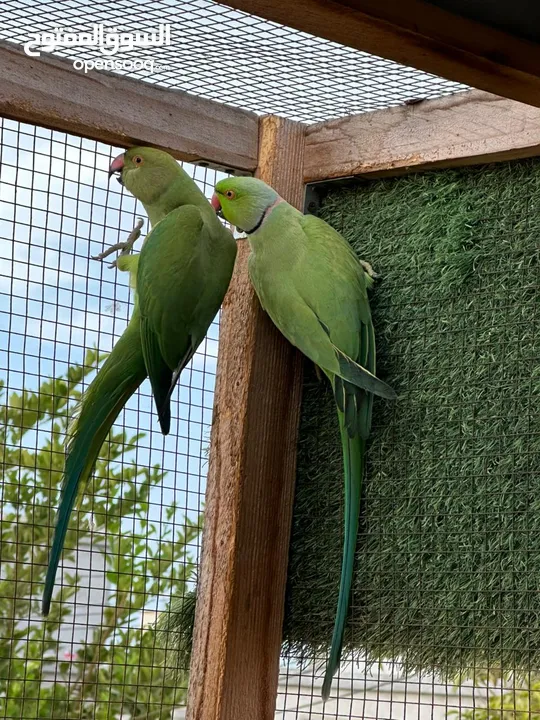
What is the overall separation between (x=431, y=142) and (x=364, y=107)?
122 millimetres

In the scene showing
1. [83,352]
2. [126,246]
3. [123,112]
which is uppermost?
[123,112]

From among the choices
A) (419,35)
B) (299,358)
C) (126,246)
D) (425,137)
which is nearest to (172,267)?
(126,246)

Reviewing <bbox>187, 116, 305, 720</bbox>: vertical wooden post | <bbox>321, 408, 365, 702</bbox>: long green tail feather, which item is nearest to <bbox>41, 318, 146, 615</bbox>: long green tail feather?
<bbox>187, 116, 305, 720</bbox>: vertical wooden post

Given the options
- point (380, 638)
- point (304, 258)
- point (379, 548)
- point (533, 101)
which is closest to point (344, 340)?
point (304, 258)

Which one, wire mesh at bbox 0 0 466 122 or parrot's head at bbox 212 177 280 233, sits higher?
wire mesh at bbox 0 0 466 122

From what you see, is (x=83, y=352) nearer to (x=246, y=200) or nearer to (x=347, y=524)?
(x=246, y=200)

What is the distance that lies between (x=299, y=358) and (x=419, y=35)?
71cm

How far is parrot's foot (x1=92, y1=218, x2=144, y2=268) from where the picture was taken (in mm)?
1210

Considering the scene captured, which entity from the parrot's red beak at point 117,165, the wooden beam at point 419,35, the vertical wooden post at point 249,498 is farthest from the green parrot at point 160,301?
the wooden beam at point 419,35

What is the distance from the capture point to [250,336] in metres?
1.26

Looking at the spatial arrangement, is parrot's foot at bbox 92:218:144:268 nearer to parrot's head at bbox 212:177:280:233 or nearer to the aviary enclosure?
the aviary enclosure

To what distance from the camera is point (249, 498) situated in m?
1.23

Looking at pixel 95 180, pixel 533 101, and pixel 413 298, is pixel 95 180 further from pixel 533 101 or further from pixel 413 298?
pixel 533 101

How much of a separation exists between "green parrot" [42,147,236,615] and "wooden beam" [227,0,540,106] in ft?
1.69
